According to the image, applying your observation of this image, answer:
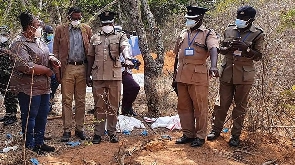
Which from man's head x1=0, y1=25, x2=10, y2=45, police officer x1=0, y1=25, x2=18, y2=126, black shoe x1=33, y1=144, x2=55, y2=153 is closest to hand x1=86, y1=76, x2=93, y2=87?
black shoe x1=33, y1=144, x2=55, y2=153

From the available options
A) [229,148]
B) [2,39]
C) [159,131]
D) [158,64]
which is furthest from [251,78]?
[2,39]

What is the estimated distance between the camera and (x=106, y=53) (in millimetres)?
5070

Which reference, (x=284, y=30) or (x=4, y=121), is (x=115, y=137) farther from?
(x=284, y=30)

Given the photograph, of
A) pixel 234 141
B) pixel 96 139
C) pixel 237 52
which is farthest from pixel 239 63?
pixel 96 139

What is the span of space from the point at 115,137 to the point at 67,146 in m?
0.64

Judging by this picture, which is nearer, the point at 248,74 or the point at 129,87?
the point at 248,74

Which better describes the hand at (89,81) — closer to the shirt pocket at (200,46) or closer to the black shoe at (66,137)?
the black shoe at (66,137)

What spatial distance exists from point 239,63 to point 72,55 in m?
2.19

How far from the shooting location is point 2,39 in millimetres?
5773

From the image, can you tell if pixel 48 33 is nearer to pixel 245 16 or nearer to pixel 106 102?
pixel 106 102

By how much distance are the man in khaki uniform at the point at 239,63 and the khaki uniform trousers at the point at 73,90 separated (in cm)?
188

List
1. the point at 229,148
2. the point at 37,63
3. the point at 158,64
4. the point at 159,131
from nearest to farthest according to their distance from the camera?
the point at 37,63, the point at 229,148, the point at 159,131, the point at 158,64

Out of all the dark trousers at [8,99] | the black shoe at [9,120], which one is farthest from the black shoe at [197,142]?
the black shoe at [9,120]

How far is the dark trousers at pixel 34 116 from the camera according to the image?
4.54 metres
